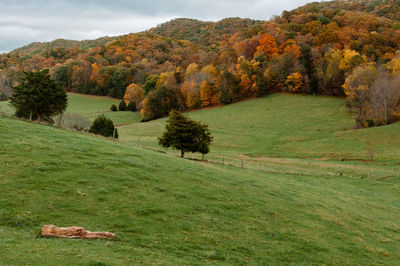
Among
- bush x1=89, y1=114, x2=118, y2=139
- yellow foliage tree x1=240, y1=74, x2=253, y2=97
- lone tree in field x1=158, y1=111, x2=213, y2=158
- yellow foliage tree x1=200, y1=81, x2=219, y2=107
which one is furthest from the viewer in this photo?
yellow foliage tree x1=200, y1=81, x2=219, y2=107

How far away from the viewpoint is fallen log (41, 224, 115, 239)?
28.2 feet

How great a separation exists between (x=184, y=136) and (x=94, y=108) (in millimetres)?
86987

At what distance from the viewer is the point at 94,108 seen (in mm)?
110625

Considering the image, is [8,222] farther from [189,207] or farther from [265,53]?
[265,53]

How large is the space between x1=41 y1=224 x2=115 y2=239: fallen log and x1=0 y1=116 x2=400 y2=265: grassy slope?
1.16 feet

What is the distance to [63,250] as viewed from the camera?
299 inches

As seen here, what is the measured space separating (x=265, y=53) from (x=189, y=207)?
100830 millimetres

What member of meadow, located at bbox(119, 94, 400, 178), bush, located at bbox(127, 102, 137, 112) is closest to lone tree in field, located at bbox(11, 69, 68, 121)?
meadow, located at bbox(119, 94, 400, 178)

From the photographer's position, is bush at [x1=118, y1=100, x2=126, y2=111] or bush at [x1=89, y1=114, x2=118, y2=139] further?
bush at [x1=118, y1=100, x2=126, y2=111]

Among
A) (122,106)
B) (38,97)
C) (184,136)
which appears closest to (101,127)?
(38,97)

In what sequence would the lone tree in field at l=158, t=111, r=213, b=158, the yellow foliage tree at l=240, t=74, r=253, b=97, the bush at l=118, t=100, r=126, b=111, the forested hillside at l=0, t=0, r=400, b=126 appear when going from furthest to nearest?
1. the bush at l=118, t=100, r=126, b=111
2. the yellow foliage tree at l=240, t=74, r=253, b=97
3. the forested hillside at l=0, t=0, r=400, b=126
4. the lone tree in field at l=158, t=111, r=213, b=158

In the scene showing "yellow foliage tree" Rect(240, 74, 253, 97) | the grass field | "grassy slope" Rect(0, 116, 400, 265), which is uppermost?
"yellow foliage tree" Rect(240, 74, 253, 97)

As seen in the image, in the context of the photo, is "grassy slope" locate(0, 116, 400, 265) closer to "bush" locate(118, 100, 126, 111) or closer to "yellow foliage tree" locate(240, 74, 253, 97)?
"yellow foliage tree" locate(240, 74, 253, 97)

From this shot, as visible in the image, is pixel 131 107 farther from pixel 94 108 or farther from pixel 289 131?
pixel 289 131
